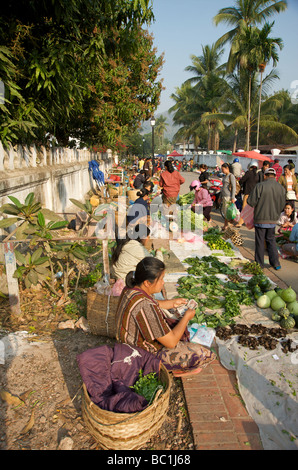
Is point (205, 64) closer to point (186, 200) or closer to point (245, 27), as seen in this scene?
point (245, 27)

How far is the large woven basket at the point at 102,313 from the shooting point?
3613mm

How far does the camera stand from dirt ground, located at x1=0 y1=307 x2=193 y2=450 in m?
2.46

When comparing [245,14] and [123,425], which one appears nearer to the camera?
[123,425]

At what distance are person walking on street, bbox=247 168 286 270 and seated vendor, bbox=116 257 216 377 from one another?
138 inches

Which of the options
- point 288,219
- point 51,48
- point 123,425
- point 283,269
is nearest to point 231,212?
point 288,219

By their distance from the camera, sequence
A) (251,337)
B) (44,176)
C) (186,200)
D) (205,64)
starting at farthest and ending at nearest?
(205,64)
(186,200)
(44,176)
(251,337)

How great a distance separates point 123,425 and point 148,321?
2.63ft

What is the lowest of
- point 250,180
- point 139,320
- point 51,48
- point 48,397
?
point 48,397

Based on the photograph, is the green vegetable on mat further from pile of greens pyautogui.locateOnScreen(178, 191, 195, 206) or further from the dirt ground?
pile of greens pyautogui.locateOnScreen(178, 191, 195, 206)

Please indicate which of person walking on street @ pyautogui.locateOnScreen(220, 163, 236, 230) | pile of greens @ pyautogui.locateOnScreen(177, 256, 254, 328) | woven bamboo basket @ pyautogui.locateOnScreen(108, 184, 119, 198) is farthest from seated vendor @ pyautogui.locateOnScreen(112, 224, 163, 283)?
woven bamboo basket @ pyautogui.locateOnScreen(108, 184, 119, 198)

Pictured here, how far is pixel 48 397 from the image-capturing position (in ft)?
9.52

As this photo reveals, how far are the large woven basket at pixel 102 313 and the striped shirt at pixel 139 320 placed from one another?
2.61ft
